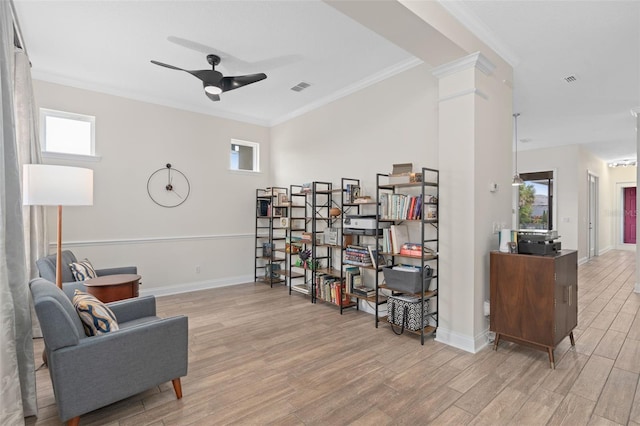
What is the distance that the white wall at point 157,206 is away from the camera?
437cm

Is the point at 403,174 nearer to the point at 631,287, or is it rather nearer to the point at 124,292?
the point at 124,292

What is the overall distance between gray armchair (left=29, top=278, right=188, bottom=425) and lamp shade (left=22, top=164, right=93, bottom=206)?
0.72m

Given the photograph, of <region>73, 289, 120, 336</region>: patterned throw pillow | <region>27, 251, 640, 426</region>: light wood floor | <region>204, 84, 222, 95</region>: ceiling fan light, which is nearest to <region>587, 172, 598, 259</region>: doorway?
<region>27, 251, 640, 426</region>: light wood floor

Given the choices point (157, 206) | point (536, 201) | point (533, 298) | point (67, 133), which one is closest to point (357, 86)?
point (533, 298)

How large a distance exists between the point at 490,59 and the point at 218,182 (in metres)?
4.35

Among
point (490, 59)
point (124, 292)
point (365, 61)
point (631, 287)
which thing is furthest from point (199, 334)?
point (631, 287)

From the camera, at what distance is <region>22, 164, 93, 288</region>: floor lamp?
2389mm

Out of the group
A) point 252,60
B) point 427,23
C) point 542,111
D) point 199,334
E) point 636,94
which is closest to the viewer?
point 427,23

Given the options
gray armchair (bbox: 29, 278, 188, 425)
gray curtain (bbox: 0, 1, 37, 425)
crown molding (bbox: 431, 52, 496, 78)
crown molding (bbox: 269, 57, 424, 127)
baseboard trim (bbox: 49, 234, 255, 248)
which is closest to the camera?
gray curtain (bbox: 0, 1, 37, 425)

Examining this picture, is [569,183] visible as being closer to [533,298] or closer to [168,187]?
[533,298]

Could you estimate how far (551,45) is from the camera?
314 cm

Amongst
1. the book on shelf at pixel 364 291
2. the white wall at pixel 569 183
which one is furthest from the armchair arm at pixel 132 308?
the white wall at pixel 569 183

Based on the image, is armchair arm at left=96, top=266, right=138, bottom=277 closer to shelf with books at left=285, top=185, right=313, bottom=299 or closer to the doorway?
shelf with books at left=285, top=185, right=313, bottom=299

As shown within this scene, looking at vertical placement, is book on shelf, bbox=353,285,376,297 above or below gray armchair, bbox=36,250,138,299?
below
